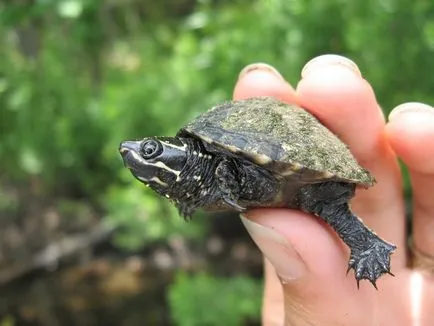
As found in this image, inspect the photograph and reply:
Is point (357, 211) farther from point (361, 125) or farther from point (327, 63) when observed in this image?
point (327, 63)

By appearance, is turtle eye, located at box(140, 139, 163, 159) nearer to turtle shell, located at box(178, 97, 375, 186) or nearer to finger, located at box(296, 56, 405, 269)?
turtle shell, located at box(178, 97, 375, 186)

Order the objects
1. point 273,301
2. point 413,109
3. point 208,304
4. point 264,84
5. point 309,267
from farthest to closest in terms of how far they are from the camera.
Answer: point 208,304, point 273,301, point 264,84, point 413,109, point 309,267

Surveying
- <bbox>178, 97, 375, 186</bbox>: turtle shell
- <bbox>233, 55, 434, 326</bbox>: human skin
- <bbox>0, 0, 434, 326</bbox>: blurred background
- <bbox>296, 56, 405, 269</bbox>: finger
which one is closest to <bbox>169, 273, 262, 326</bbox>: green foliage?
<bbox>0, 0, 434, 326</bbox>: blurred background

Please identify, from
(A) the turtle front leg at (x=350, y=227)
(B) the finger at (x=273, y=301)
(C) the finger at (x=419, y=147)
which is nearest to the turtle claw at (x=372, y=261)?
(A) the turtle front leg at (x=350, y=227)

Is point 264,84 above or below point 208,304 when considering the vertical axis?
above

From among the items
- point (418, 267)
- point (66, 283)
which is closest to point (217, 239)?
point (66, 283)

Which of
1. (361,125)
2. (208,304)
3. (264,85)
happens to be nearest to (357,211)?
(361,125)

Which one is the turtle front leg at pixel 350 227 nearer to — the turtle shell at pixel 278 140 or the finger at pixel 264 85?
the turtle shell at pixel 278 140
